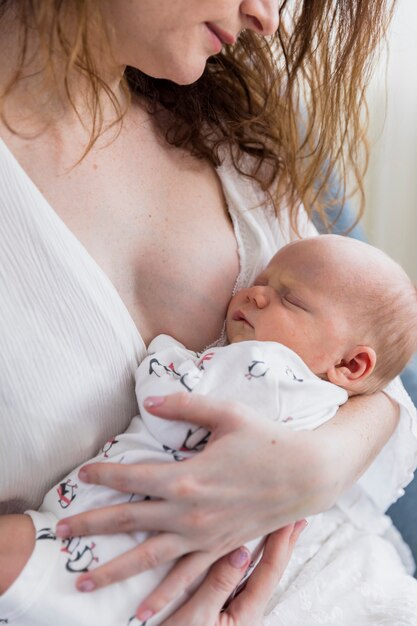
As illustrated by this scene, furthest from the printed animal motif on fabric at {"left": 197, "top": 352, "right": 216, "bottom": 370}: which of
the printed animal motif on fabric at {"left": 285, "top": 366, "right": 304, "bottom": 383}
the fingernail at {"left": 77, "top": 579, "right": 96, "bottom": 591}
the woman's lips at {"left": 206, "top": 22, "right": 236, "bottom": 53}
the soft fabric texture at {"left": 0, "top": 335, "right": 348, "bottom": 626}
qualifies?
the woman's lips at {"left": 206, "top": 22, "right": 236, "bottom": 53}

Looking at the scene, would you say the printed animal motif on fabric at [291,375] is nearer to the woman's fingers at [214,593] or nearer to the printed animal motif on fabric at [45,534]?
the woman's fingers at [214,593]

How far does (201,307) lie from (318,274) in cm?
19

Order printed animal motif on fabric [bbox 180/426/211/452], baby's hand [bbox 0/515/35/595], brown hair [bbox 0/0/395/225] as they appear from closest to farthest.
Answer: baby's hand [bbox 0/515/35/595]
printed animal motif on fabric [bbox 180/426/211/452]
brown hair [bbox 0/0/395/225]

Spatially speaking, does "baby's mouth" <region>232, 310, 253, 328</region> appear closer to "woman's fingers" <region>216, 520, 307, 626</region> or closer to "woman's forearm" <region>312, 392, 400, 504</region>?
"woman's forearm" <region>312, 392, 400, 504</region>

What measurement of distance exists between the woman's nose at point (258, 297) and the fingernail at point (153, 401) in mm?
257

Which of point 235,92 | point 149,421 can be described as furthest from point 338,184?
point 149,421

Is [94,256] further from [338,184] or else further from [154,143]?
[338,184]

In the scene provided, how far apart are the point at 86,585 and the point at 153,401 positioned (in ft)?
0.74

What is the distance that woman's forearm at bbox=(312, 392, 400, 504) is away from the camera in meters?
1.15

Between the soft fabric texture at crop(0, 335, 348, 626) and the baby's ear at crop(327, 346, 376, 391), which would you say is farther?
the baby's ear at crop(327, 346, 376, 391)

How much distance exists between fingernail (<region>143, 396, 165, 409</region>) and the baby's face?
218mm

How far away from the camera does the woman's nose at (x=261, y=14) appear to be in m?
1.19

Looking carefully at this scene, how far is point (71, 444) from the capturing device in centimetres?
115

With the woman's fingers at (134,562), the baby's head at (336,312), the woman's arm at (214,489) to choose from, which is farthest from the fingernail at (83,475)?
the baby's head at (336,312)
